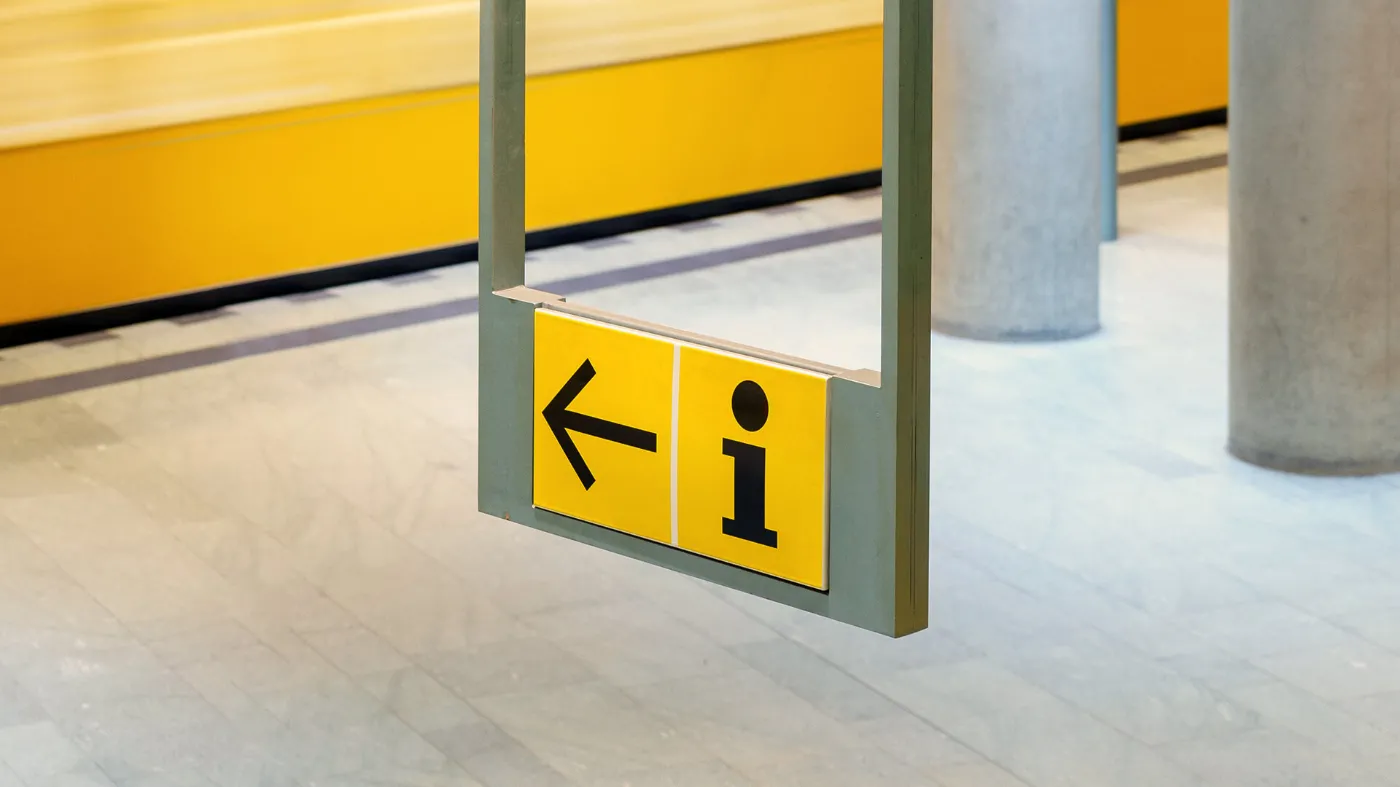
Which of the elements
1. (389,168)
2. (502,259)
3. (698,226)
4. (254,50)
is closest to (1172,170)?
(698,226)

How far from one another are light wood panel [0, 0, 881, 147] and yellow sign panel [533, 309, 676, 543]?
4.67 m

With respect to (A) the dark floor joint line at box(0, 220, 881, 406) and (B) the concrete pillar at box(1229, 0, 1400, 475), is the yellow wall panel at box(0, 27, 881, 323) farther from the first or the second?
(B) the concrete pillar at box(1229, 0, 1400, 475)

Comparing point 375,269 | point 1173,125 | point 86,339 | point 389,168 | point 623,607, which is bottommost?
point 623,607

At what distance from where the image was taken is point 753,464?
3.87 m

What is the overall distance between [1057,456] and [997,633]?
1422 millimetres

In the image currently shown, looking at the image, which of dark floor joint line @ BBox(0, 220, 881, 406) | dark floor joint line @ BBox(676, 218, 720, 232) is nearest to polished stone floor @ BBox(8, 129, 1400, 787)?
dark floor joint line @ BBox(0, 220, 881, 406)

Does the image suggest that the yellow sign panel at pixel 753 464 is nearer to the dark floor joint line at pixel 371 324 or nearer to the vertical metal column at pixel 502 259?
the vertical metal column at pixel 502 259

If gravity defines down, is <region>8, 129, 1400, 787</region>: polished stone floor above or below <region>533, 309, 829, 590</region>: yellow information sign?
below

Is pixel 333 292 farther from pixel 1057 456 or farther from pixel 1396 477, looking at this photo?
pixel 1396 477

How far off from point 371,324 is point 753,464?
15.8 ft

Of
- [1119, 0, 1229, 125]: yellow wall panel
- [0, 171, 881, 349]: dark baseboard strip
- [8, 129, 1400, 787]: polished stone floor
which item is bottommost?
[8, 129, 1400, 787]: polished stone floor

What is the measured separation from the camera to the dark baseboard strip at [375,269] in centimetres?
849

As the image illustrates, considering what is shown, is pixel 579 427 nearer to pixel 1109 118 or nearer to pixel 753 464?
pixel 753 464

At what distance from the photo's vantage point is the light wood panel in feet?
26.9
